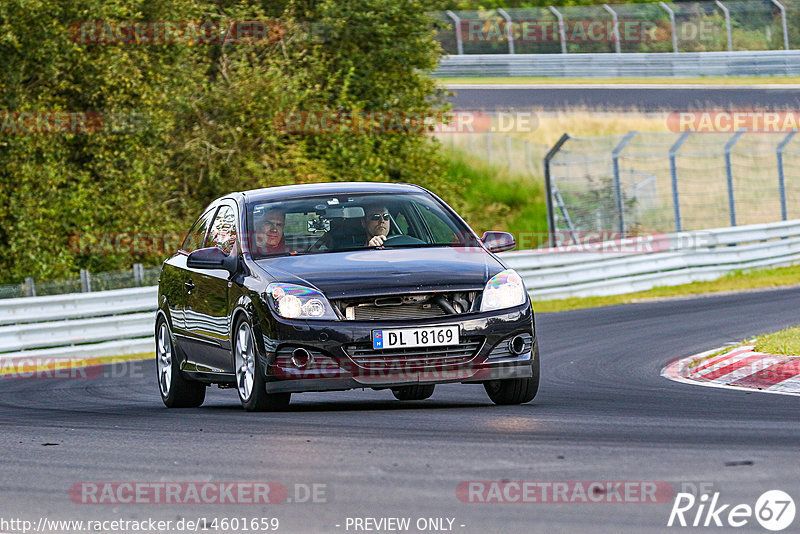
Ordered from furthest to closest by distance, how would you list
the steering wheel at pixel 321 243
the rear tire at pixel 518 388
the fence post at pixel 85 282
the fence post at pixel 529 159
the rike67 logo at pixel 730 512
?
the fence post at pixel 529 159, the fence post at pixel 85 282, the steering wheel at pixel 321 243, the rear tire at pixel 518 388, the rike67 logo at pixel 730 512

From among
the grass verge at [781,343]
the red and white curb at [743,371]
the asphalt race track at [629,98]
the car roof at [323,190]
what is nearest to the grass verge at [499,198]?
the asphalt race track at [629,98]

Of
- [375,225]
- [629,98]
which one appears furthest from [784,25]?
[375,225]

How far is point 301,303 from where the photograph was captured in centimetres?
890

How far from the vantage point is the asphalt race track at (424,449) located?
19.0 ft

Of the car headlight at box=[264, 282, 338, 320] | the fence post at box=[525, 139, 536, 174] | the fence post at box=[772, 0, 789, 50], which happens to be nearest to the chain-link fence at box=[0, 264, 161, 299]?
the car headlight at box=[264, 282, 338, 320]

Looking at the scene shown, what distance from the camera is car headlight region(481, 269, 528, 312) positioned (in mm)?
9062

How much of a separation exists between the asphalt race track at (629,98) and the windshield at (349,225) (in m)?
30.6

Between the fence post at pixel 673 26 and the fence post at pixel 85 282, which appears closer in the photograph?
the fence post at pixel 85 282

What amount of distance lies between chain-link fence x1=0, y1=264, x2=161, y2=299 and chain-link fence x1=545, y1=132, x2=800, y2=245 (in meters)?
9.74

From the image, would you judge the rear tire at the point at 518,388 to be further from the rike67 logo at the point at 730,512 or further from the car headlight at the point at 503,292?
the rike67 logo at the point at 730,512

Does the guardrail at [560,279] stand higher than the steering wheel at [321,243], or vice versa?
the steering wheel at [321,243]

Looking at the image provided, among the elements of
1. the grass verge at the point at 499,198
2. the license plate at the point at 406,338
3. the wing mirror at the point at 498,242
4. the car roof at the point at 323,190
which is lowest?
the grass verge at the point at 499,198

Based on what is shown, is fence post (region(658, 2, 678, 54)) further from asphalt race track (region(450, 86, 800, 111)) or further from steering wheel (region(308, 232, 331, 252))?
steering wheel (region(308, 232, 331, 252))

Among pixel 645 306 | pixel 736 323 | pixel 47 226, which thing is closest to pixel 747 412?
pixel 736 323
